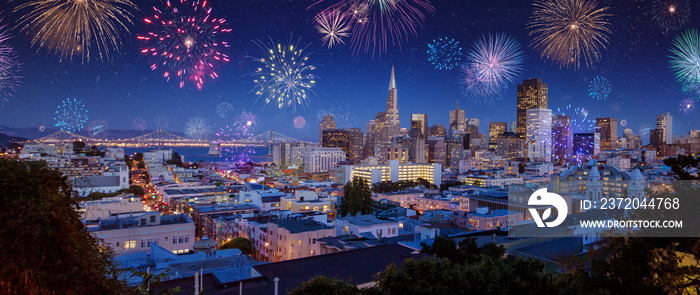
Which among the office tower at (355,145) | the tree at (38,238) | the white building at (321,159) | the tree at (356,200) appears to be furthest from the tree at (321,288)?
the office tower at (355,145)

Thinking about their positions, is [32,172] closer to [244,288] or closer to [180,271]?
[244,288]

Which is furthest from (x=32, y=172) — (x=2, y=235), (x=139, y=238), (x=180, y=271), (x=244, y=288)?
(x=139, y=238)

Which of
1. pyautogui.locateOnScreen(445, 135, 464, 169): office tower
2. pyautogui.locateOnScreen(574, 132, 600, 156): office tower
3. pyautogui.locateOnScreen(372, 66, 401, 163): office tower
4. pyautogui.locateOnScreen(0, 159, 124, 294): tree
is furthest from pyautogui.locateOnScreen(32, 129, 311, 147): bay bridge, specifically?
pyautogui.locateOnScreen(574, 132, 600, 156): office tower

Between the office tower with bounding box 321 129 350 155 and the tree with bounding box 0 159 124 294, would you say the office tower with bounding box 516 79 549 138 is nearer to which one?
the office tower with bounding box 321 129 350 155

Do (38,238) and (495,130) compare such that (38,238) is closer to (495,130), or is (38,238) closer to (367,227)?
(367,227)

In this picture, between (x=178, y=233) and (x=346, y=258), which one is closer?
(x=346, y=258)

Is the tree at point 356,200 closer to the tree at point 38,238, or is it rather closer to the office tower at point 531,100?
the tree at point 38,238
